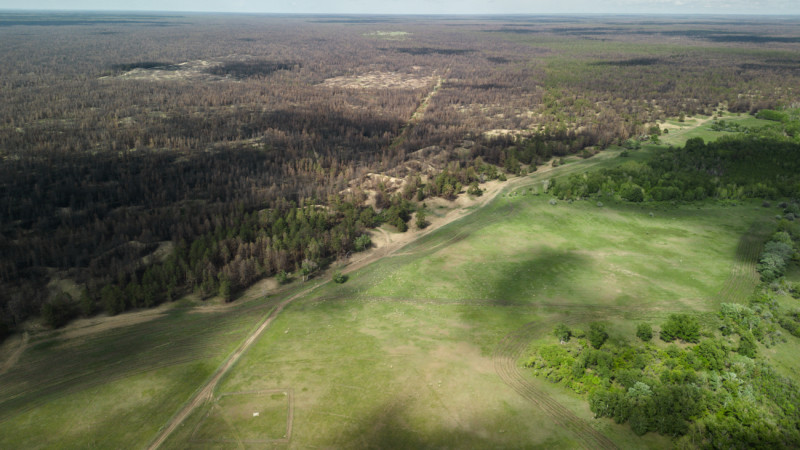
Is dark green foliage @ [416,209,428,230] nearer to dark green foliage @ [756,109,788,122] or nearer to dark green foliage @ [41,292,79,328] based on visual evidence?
dark green foliage @ [41,292,79,328]

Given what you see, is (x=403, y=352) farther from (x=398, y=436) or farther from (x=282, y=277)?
(x=282, y=277)

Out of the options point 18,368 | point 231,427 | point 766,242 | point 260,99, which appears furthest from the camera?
point 260,99

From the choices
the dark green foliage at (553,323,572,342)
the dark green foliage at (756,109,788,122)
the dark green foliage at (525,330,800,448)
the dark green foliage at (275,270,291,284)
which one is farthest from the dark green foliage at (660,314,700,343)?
the dark green foliage at (756,109,788,122)

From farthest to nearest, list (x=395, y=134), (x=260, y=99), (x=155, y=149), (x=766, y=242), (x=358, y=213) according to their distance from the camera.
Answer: (x=260, y=99), (x=395, y=134), (x=155, y=149), (x=358, y=213), (x=766, y=242)

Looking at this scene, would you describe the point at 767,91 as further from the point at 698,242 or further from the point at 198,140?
the point at 198,140

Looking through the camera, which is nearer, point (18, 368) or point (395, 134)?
point (18, 368)

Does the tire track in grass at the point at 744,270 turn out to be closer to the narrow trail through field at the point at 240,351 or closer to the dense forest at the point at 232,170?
the dense forest at the point at 232,170

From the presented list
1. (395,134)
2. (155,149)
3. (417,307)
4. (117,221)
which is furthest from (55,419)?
(395,134)

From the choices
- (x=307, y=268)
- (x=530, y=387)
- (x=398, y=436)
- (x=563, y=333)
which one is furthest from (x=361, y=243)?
(x=398, y=436)
